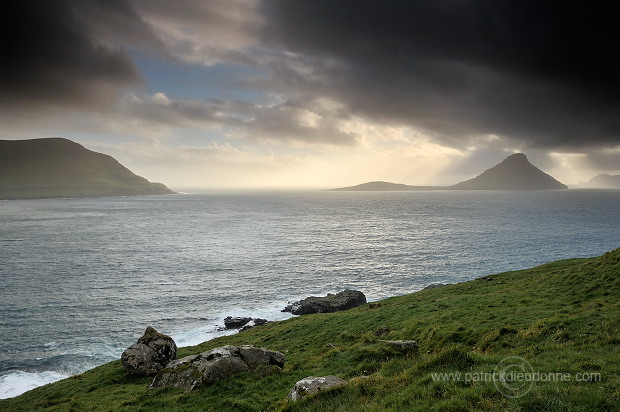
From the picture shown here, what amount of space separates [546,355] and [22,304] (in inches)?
3505

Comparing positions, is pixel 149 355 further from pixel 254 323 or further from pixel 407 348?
pixel 254 323

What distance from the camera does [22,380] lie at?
40312 millimetres

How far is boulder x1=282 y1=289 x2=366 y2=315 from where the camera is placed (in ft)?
209

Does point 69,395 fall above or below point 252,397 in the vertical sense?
below

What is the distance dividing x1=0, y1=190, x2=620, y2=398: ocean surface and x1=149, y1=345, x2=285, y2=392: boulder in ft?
102

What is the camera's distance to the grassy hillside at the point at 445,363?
1120 cm

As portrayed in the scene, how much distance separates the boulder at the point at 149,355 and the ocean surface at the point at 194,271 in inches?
777

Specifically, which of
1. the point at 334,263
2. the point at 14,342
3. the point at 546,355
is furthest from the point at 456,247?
the point at 14,342

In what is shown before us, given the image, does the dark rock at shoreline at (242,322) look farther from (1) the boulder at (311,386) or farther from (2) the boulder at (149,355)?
(1) the boulder at (311,386)

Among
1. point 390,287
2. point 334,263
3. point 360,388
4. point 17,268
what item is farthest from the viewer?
point 334,263

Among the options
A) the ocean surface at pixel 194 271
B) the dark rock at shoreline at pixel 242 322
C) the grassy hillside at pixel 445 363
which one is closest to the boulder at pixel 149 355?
the grassy hillside at pixel 445 363

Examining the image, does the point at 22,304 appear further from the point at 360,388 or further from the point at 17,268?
the point at 360,388

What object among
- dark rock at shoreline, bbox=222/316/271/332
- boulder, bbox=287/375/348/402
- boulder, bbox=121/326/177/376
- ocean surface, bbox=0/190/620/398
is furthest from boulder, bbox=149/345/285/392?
dark rock at shoreline, bbox=222/316/271/332

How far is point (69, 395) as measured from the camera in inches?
1133
